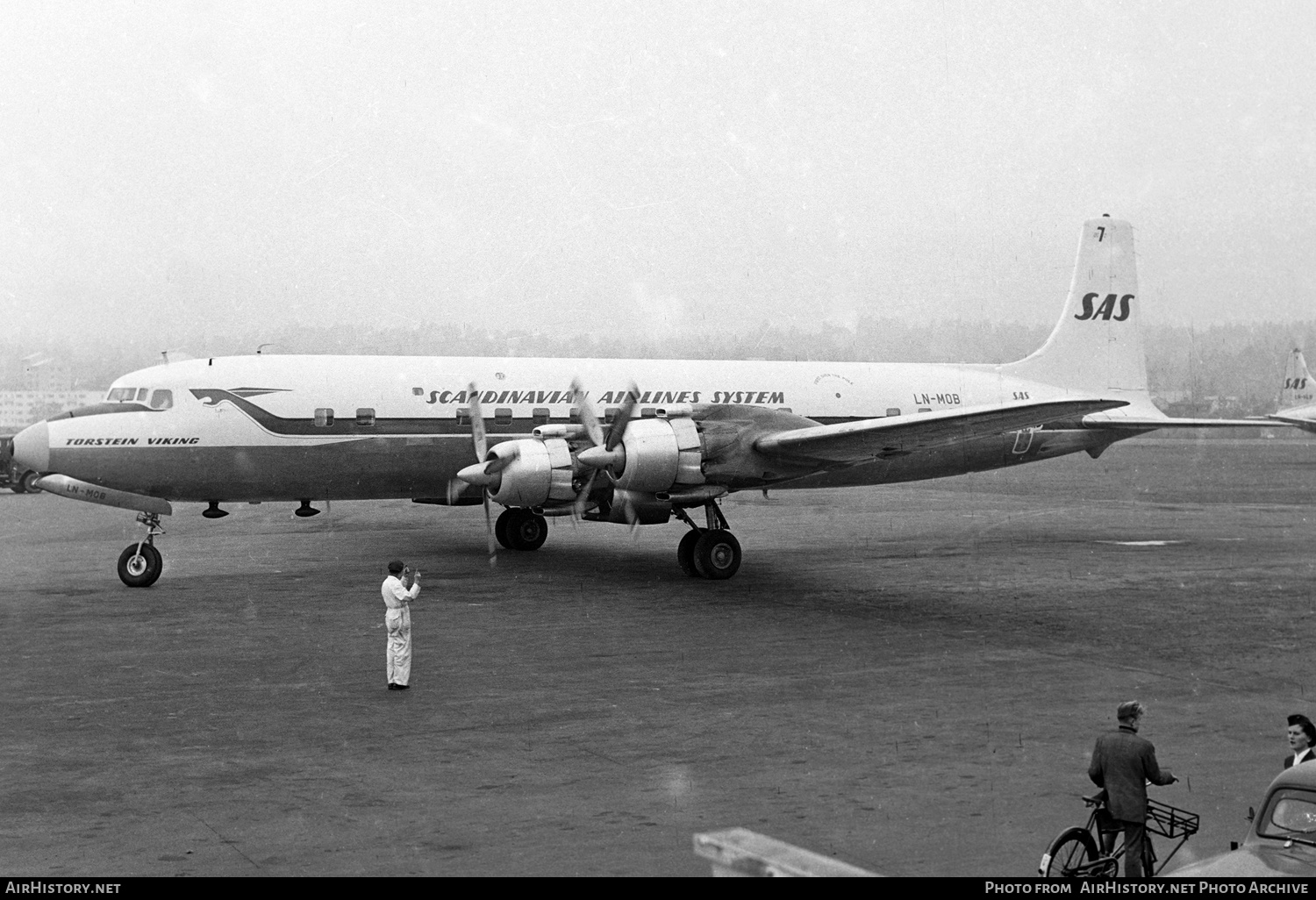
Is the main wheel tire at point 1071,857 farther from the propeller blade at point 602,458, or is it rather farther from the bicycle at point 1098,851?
the propeller blade at point 602,458

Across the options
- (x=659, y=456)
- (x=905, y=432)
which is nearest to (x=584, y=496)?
(x=659, y=456)

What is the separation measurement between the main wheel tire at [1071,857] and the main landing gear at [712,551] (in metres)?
13.6

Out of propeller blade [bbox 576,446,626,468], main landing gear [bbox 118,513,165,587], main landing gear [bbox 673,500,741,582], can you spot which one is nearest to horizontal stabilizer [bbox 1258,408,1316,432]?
main landing gear [bbox 673,500,741,582]

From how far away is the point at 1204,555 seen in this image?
25.1m

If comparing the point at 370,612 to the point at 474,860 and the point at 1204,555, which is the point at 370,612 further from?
the point at 1204,555

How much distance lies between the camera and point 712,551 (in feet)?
68.7

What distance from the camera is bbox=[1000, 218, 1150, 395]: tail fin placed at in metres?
28.5

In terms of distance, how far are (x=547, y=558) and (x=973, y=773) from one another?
15487mm

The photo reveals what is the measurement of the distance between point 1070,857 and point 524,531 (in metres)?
19.3

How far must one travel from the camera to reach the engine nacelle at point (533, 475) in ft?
64.6

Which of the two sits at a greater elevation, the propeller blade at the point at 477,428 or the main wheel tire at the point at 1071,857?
the propeller blade at the point at 477,428

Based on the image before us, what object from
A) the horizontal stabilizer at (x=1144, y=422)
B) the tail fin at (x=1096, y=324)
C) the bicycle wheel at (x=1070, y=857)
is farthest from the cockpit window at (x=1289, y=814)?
the tail fin at (x=1096, y=324)

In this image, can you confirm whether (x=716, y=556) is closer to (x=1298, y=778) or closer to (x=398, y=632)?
(x=398, y=632)
